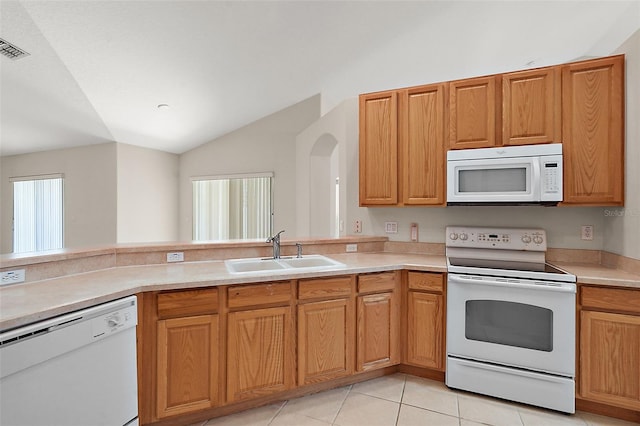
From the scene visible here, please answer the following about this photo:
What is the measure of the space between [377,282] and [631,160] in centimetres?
189

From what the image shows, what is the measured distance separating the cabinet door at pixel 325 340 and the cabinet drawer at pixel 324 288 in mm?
51

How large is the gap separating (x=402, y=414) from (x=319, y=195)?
3180 millimetres

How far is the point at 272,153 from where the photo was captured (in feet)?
16.6

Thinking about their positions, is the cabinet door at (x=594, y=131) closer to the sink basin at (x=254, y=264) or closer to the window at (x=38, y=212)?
the sink basin at (x=254, y=264)

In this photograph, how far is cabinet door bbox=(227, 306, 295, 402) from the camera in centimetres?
187

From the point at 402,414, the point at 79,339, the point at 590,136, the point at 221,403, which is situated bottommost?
the point at 402,414

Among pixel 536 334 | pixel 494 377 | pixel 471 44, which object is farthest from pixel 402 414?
pixel 471 44

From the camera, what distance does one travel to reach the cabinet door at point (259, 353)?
1.87 meters

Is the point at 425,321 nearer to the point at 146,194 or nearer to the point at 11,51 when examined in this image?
the point at 11,51

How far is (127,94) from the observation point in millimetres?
3484

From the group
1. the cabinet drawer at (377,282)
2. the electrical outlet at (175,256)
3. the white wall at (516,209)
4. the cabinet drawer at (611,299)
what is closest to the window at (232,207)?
the white wall at (516,209)

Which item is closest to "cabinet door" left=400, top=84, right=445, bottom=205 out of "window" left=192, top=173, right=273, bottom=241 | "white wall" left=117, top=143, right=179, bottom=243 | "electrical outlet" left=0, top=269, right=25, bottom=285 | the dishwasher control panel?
the dishwasher control panel

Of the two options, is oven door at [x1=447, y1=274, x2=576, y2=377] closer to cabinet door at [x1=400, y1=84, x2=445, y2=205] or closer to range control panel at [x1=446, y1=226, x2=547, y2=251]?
range control panel at [x1=446, y1=226, x2=547, y2=251]

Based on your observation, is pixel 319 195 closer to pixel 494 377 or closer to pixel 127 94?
pixel 127 94
